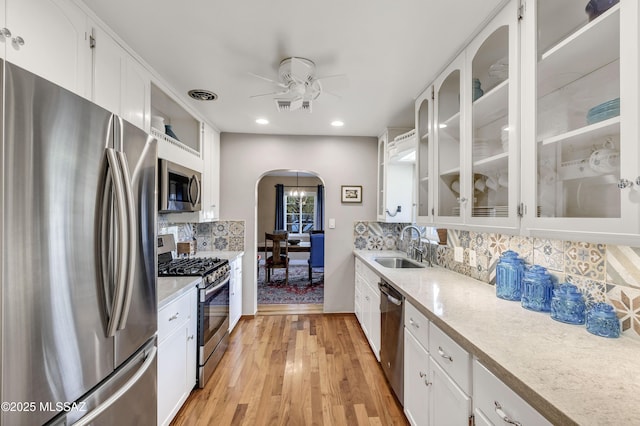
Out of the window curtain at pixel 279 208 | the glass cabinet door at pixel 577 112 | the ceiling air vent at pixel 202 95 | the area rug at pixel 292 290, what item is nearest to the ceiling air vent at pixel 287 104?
the ceiling air vent at pixel 202 95

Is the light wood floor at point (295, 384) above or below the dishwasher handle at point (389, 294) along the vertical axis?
below

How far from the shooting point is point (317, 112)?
9.12 ft

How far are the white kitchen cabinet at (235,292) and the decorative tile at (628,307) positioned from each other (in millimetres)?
2857

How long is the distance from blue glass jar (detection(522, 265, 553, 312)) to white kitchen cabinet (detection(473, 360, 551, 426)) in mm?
572

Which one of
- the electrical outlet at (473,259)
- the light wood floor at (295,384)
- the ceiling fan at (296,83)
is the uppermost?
the ceiling fan at (296,83)

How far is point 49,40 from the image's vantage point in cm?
117

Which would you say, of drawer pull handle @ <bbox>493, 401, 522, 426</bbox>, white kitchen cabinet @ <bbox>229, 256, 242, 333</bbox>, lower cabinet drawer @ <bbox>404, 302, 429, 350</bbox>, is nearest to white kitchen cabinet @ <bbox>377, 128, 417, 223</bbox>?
lower cabinet drawer @ <bbox>404, 302, 429, 350</bbox>

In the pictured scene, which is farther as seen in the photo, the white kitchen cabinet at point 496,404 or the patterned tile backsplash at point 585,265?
the patterned tile backsplash at point 585,265

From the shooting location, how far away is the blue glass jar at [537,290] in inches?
52.7

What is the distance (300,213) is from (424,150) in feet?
19.1

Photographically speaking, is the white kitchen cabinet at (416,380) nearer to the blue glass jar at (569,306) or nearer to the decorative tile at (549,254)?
the blue glass jar at (569,306)

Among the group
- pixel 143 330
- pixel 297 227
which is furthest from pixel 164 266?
pixel 297 227

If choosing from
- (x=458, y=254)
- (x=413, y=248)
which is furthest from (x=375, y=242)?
(x=458, y=254)

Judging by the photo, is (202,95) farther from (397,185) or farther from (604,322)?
(604,322)
